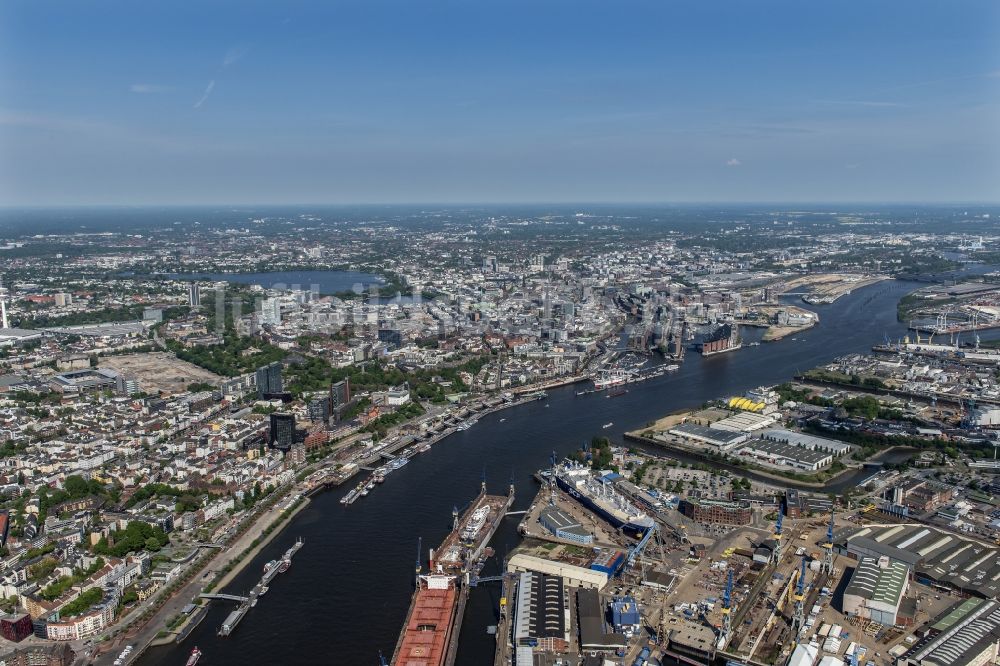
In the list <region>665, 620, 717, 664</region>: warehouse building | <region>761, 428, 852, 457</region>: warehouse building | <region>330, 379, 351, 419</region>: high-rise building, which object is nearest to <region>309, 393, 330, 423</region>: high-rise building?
<region>330, 379, 351, 419</region>: high-rise building

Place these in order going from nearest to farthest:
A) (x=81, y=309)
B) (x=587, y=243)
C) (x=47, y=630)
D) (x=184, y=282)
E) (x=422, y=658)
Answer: (x=422, y=658)
(x=47, y=630)
(x=81, y=309)
(x=184, y=282)
(x=587, y=243)

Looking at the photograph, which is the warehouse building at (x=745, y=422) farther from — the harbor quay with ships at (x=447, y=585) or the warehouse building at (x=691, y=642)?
the warehouse building at (x=691, y=642)

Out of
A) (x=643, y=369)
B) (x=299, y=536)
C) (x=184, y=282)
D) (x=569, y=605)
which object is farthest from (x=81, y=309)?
(x=569, y=605)

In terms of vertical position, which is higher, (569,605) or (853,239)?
(853,239)

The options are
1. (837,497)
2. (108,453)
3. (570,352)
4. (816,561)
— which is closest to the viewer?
(816,561)

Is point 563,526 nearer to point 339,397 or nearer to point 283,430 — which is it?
point 283,430

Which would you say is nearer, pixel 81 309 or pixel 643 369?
pixel 643 369

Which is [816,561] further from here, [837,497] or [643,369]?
[643,369]

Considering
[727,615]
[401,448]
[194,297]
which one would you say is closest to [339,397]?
[401,448]

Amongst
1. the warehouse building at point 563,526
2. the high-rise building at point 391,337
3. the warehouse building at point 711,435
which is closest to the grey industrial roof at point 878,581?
the warehouse building at point 563,526
